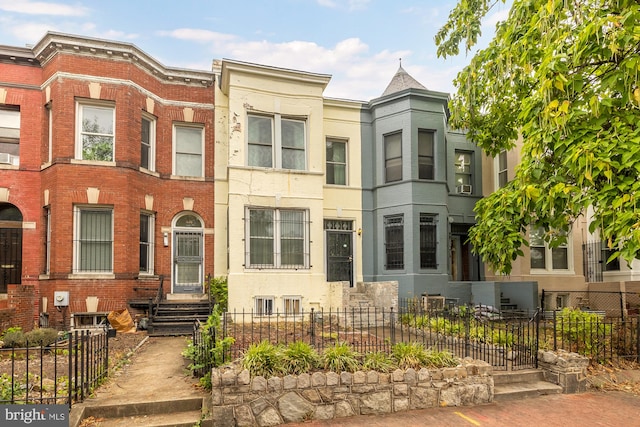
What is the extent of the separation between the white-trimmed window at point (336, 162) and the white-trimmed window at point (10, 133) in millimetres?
10716

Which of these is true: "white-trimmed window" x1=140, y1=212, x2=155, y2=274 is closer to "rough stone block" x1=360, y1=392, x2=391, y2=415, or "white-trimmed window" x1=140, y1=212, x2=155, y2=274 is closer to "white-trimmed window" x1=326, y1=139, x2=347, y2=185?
"white-trimmed window" x1=326, y1=139, x2=347, y2=185

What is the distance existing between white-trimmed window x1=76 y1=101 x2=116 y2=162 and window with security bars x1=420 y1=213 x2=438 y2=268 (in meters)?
10.9

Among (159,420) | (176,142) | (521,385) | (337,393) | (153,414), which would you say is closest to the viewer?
(159,420)

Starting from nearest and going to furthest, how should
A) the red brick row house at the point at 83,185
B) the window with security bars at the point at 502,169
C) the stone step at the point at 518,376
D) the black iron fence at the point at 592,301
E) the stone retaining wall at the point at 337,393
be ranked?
1. the stone retaining wall at the point at 337,393
2. the stone step at the point at 518,376
3. the red brick row house at the point at 83,185
4. the black iron fence at the point at 592,301
5. the window with security bars at the point at 502,169

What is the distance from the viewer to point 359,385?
22.1 feet

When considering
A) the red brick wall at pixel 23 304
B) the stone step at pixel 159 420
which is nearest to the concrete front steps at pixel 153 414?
the stone step at pixel 159 420

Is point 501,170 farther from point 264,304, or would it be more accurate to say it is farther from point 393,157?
point 264,304

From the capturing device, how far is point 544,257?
17.4 m

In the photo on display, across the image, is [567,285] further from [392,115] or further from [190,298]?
[190,298]

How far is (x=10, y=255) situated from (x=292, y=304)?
9.45 metres

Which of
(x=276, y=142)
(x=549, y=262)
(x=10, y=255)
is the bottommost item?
Answer: (x=549, y=262)

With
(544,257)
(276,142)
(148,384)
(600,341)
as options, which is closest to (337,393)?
(148,384)

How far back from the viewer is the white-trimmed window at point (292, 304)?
13734mm

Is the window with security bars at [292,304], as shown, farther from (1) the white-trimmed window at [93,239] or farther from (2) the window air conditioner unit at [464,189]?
(2) the window air conditioner unit at [464,189]
